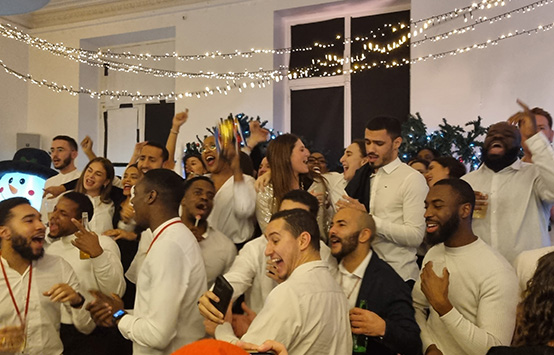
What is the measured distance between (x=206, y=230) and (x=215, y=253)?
17 centimetres

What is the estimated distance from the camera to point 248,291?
335 centimetres

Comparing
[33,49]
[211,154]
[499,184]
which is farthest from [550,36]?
[33,49]

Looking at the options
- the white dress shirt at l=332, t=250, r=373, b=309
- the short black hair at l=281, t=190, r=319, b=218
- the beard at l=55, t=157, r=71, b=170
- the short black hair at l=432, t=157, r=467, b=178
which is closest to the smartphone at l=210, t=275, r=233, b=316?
the white dress shirt at l=332, t=250, r=373, b=309

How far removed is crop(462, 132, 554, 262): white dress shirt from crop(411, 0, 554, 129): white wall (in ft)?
10.9

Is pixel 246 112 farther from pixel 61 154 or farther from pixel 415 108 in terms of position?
pixel 61 154

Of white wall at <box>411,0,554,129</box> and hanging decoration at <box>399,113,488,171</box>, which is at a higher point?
white wall at <box>411,0,554,129</box>

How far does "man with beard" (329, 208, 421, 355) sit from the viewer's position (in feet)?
9.25

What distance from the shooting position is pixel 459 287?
9.72ft

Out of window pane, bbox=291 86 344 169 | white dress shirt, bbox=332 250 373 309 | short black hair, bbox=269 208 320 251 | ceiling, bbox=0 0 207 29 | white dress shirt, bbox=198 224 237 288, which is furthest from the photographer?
ceiling, bbox=0 0 207 29

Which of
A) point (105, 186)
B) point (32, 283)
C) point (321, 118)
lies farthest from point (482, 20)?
point (32, 283)

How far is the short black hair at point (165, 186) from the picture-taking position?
304 centimetres

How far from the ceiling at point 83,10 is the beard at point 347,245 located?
6.63m

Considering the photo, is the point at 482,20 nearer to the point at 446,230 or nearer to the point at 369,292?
the point at 446,230

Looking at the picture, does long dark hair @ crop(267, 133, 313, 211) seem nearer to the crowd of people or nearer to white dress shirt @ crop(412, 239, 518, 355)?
the crowd of people
